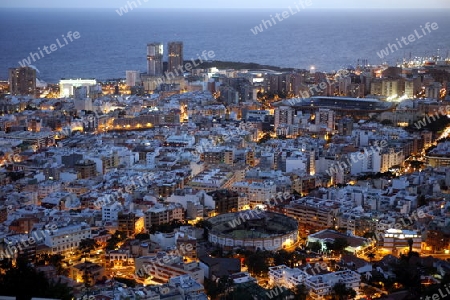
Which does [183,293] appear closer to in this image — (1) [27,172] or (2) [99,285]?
(2) [99,285]

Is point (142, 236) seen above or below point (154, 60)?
below

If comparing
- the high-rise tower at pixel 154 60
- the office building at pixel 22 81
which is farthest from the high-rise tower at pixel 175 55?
the office building at pixel 22 81

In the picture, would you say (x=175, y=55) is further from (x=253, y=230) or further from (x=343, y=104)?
(x=253, y=230)

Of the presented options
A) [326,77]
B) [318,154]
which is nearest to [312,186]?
[318,154]

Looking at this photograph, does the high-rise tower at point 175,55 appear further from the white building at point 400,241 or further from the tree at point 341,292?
the tree at point 341,292

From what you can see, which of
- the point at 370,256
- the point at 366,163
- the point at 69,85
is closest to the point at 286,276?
the point at 370,256

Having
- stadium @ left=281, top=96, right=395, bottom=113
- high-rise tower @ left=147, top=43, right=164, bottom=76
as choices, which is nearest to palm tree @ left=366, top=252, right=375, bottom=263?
stadium @ left=281, top=96, right=395, bottom=113
